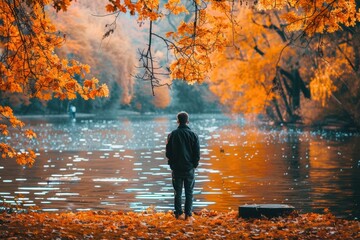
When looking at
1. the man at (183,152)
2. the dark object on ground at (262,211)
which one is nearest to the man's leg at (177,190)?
the man at (183,152)

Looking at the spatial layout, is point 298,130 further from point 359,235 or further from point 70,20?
point 359,235

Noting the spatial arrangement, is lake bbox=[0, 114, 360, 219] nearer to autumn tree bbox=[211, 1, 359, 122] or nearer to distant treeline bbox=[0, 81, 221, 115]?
autumn tree bbox=[211, 1, 359, 122]

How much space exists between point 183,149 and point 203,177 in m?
10.8

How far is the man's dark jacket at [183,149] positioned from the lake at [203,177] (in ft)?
10.6

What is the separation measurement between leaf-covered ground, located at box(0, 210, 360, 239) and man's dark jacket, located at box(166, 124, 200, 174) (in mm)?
832

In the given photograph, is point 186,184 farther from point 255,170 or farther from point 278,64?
point 278,64

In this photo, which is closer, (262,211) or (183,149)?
(183,149)

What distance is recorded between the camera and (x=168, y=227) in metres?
13.0

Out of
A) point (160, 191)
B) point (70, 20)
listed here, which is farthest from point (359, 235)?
point (70, 20)


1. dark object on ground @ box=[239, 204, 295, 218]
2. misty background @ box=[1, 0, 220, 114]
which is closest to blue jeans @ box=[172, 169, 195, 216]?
dark object on ground @ box=[239, 204, 295, 218]

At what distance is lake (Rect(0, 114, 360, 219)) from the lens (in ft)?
60.3

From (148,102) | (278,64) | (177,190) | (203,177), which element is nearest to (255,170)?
(203,177)

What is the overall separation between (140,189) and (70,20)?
61424 millimetres

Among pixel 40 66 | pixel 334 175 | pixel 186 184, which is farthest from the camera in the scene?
pixel 334 175
